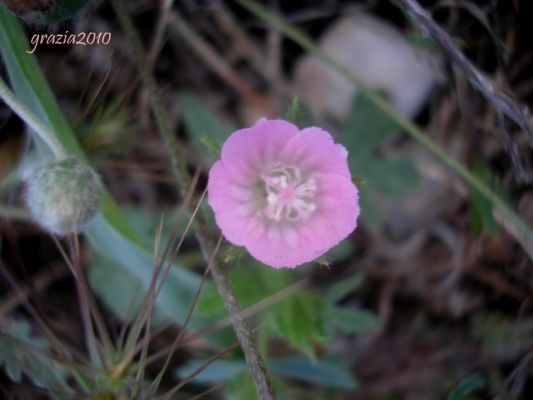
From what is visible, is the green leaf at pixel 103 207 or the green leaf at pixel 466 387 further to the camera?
the green leaf at pixel 466 387

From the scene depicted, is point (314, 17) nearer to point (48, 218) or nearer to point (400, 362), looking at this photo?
point (400, 362)

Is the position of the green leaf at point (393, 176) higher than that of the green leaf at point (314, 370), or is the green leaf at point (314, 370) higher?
the green leaf at point (393, 176)

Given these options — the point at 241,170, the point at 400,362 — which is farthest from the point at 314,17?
the point at 400,362

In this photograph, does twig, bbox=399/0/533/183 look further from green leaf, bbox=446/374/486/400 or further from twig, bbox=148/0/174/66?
twig, bbox=148/0/174/66

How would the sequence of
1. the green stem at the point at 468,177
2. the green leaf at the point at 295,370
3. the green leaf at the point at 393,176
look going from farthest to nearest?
the green leaf at the point at 393,176 → the green leaf at the point at 295,370 → the green stem at the point at 468,177

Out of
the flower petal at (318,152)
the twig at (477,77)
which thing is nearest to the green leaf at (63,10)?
the flower petal at (318,152)

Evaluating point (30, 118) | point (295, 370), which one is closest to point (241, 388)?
point (295, 370)

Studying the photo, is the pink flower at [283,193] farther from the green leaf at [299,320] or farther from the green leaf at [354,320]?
the green leaf at [354,320]
